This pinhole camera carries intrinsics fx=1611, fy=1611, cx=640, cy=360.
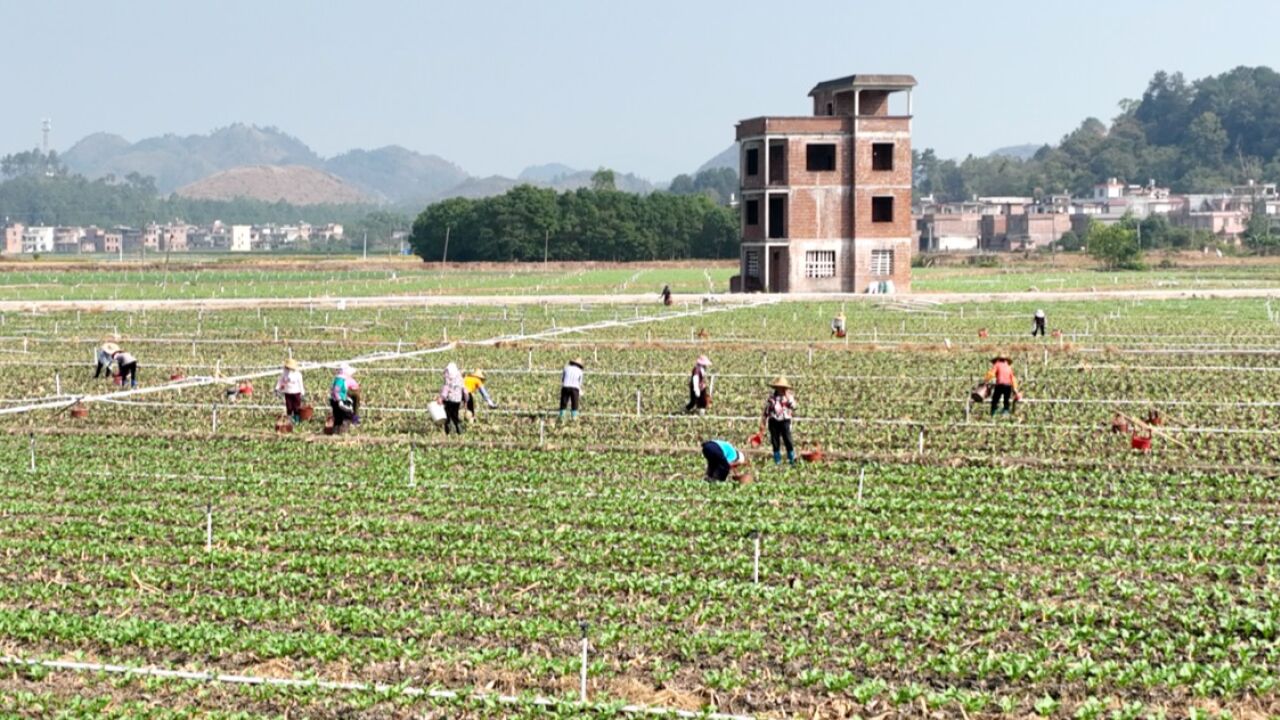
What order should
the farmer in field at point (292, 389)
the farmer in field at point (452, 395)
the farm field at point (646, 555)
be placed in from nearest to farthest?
the farm field at point (646, 555), the farmer in field at point (452, 395), the farmer in field at point (292, 389)

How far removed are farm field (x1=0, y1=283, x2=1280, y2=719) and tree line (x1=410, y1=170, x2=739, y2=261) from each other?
115m

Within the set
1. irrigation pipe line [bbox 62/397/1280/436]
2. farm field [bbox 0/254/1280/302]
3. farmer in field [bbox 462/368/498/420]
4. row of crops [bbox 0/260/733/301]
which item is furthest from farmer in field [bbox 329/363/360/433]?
row of crops [bbox 0/260/733/301]

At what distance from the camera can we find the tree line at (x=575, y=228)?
6024 inches

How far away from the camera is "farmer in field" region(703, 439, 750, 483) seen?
2380cm

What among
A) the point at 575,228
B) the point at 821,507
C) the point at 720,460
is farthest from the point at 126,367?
the point at 575,228

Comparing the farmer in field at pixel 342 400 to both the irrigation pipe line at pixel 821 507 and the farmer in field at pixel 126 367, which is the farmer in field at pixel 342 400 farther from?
the farmer in field at pixel 126 367

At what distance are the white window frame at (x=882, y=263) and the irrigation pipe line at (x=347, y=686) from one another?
75651mm

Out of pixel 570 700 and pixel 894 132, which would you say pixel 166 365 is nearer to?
pixel 570 700

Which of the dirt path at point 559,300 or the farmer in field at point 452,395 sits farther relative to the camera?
the dirt path at point 559,300

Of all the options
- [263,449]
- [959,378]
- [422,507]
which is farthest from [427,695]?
[959,378]

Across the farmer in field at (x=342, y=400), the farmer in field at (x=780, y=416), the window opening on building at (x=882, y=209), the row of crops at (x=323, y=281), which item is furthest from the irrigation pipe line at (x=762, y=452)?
the window opening on building at (x=882, y=209)

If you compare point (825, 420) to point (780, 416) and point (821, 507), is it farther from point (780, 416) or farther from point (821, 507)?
point (821, 507)

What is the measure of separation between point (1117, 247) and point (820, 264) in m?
55.3

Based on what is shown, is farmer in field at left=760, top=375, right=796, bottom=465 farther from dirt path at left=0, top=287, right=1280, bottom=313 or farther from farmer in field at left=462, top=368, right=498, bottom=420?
dirt path at left=0, top=287, right=1280, bottom=313
